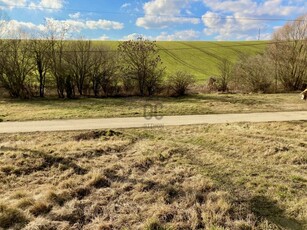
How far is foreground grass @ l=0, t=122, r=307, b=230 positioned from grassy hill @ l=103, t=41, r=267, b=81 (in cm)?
3161

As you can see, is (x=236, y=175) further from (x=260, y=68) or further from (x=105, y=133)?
(x=260, y=68)

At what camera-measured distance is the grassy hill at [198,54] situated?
44.7m

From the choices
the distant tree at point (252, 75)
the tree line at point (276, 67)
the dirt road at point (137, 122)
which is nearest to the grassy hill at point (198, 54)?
the tree line at point (276, 67)

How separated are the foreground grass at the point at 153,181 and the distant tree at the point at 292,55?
61.7 feet

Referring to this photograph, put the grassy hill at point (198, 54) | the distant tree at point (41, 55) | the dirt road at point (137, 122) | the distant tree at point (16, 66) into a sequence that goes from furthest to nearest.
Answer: the grassy hill at point (198, 54) → the distant tree at point (41, 55) → the distant tree at point (16, 66) → the dirt road at point (137, 122)

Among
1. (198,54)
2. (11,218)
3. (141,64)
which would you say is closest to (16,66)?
(141,64)

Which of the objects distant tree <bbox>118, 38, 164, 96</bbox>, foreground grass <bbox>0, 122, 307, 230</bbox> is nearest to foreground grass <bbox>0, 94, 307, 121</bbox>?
distant tree <bbox>118, 38, 164, 96</bbox>

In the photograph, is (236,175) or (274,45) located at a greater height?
(274,45)

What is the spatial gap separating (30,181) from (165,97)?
52.7 ft

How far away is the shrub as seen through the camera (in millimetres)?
22266

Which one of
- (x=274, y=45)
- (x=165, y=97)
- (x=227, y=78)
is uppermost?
(x=274, y=45)

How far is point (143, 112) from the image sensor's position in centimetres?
1513

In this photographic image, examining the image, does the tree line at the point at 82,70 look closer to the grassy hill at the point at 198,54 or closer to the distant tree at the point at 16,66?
the distant tree at the point at 16,66

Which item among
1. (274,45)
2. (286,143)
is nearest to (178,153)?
(286,143)
